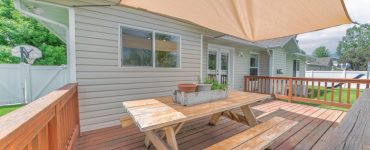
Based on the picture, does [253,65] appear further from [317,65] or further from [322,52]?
[322,52]

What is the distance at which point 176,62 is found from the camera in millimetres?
4375

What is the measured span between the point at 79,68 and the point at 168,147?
7.36ft

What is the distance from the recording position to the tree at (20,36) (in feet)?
36.3

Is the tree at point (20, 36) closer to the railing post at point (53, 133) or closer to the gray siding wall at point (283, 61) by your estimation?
the railing post at point (53, 133)

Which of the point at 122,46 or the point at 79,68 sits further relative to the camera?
the point at 122,46

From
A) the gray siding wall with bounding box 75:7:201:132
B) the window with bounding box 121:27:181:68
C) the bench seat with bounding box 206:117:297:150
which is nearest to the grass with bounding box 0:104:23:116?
the gray siding wall with bounding box 75:7:201:132

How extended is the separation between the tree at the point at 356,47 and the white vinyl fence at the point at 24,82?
153ft

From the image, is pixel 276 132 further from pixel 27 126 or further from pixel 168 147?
pixel 27 126

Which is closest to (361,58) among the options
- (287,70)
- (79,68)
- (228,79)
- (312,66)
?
(312,66)

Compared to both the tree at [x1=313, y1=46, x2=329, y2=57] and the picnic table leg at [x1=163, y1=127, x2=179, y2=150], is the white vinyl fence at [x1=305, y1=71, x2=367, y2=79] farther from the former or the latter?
the tree at [x1=313, y1=46, x2=329, y2=57]

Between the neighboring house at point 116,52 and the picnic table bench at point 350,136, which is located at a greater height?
the neighboring house at point 116,52

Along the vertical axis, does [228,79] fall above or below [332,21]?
below

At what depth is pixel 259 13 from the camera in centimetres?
202

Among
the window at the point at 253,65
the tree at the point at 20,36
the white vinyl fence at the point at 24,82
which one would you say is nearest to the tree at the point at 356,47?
the window at the point at 253,65
